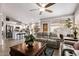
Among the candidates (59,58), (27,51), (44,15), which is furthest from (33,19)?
(59,58)

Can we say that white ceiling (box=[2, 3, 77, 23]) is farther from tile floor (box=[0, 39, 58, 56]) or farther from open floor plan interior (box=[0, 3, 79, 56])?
tile floor (box=[0, 39, 58, 56])

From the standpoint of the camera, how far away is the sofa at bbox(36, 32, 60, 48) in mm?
2619

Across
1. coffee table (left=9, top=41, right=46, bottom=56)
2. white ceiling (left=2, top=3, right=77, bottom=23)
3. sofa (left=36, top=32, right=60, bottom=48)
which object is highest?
white ceiling (left=2, top=3, right=77, bottom=23)

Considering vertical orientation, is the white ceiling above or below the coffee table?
above

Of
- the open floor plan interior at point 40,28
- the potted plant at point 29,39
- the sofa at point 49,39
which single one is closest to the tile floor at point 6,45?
the open floor plan interior at point 40,28

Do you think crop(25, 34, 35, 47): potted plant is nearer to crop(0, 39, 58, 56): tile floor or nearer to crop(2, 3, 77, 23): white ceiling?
crop(0, 39, 58, 56): tile floor

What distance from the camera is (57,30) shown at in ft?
8.63

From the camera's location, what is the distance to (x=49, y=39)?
2.63 m

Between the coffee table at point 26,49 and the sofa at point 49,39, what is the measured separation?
0.34 ft

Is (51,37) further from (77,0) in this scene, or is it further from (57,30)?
(77,0)

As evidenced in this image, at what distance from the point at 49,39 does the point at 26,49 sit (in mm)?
520

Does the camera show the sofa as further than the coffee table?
Yes

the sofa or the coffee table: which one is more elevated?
the sofa

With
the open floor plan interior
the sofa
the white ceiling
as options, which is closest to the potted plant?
the open floor plan interior
